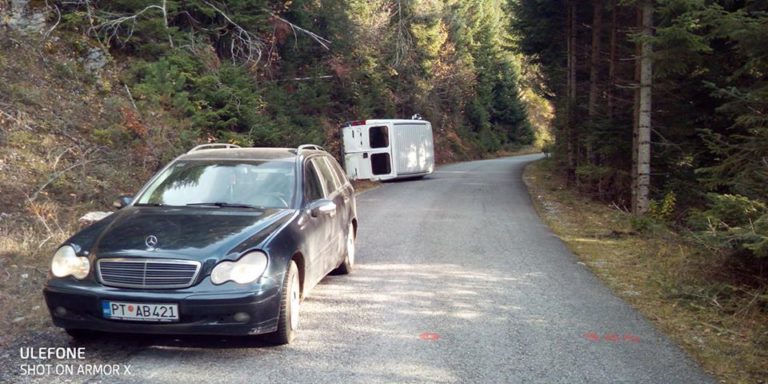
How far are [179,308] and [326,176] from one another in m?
3.35

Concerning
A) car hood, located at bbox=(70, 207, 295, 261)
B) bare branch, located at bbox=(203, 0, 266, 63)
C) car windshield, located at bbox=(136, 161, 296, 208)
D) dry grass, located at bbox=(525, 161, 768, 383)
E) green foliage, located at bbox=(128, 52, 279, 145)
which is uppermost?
bare branch, located at bbox=(203, 0, 266, 63)

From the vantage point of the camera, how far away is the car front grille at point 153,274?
496 cm

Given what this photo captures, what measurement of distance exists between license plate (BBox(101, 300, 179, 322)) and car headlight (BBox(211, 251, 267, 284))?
0.39m

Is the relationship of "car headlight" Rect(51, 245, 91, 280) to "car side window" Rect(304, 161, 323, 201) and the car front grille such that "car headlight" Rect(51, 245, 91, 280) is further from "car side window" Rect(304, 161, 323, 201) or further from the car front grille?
"car side window" Rect(304, 161, 323, 201)

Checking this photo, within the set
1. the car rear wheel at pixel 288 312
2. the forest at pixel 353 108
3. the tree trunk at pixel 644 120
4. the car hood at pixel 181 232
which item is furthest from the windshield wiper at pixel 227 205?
the tree trunk at pixel 644 120

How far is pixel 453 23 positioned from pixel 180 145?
113ft

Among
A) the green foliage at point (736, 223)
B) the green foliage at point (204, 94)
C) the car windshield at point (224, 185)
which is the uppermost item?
the green foliage at point (204, 94)

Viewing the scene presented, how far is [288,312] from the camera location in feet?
17.6

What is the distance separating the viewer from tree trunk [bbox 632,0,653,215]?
39.5ft

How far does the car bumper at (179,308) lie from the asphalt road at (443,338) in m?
0.25

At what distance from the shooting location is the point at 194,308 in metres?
4.86

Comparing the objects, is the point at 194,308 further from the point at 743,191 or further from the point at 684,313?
the point at 743,191

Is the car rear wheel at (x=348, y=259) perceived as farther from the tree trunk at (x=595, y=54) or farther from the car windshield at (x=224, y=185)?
the tree trunk at (x=595, y=54)

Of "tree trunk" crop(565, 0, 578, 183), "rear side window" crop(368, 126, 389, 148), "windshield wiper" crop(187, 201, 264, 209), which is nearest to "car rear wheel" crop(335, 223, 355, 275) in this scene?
"windshield wiper" crop(187, 201, 264, 209)
